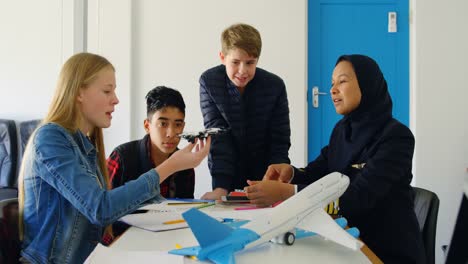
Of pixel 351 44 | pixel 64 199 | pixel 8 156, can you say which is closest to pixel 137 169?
pixel 64 199

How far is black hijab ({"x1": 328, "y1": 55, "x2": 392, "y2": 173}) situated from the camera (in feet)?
5.28

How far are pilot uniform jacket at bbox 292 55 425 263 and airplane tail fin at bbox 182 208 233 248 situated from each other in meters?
0.59

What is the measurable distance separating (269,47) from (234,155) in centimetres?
181

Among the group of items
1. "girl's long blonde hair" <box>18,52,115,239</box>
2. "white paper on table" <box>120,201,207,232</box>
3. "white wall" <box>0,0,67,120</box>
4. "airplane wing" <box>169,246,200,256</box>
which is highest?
"white wall" <box>0,0,67,120</box>

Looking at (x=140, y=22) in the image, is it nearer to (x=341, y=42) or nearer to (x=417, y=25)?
(x=341, y=42)

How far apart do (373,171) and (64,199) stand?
98 cm

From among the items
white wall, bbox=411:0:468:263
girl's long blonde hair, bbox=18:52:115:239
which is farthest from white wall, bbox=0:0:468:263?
girl's long blonde hair, bbox=18:52:115:239

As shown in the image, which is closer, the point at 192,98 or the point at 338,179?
the point at 338,179

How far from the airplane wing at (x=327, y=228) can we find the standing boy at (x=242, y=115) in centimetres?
93

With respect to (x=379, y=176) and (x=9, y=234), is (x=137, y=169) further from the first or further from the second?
(x=379, y=176)

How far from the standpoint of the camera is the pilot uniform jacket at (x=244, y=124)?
2094mm

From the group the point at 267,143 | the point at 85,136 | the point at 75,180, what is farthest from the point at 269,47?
the point at 75,180

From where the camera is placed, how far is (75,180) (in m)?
1.25

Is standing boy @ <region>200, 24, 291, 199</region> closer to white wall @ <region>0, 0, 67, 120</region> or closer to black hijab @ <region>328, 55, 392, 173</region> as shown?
black hijab @ <region>328, 55, 392, 173</region>
